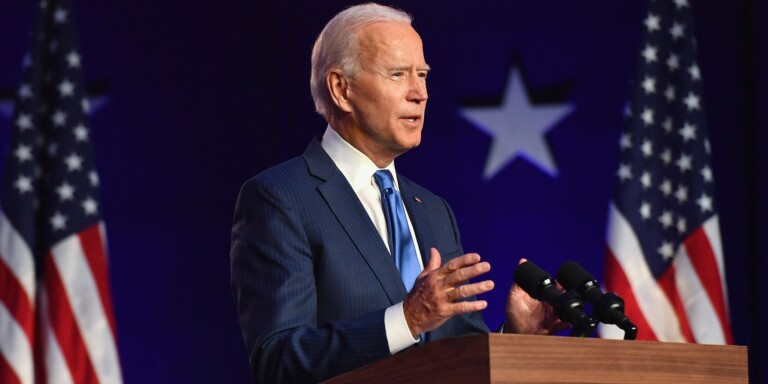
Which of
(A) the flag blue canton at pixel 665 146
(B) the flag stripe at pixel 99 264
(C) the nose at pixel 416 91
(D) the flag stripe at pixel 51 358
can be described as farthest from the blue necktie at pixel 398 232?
(A) the flag blue canton at pixel 665 146

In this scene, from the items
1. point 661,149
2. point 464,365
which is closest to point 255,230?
point 464,365

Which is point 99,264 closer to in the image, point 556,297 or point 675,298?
point 675,298

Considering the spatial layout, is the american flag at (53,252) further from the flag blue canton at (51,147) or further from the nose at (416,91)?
the nose at (416,91)

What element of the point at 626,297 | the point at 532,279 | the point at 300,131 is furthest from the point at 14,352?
the point at 532,279

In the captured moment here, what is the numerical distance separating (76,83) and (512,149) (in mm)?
1794

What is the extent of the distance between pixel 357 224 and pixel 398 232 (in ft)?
0.43

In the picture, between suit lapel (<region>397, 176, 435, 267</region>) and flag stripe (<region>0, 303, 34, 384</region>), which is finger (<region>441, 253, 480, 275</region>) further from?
flag stripe (<region>0, 303, 34, 384</region>)

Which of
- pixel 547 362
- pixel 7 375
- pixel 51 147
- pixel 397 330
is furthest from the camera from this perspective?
pixel 51 147

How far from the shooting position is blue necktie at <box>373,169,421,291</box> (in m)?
2.49

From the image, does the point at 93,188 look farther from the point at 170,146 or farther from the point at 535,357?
the point at 535,357

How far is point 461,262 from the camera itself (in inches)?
72.6

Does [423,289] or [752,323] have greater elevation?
[423,289]

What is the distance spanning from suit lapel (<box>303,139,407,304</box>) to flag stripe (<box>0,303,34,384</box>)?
6.21 feet

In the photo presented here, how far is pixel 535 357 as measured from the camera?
1.68 metres
